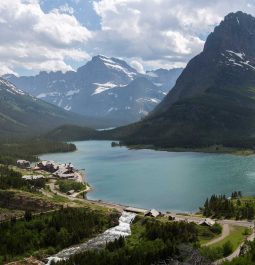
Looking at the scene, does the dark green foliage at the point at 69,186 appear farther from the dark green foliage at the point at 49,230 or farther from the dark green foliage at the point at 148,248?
the dark green foliage at the point at 148,248

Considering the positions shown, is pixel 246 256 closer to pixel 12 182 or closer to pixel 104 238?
pixel 104 238

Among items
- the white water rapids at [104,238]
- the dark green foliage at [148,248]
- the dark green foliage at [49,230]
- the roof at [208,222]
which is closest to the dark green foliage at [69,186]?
the dark green foliage at [49,230]

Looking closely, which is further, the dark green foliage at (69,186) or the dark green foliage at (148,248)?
the dark green foliage at (69,186)

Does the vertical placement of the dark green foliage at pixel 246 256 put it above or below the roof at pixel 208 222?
below

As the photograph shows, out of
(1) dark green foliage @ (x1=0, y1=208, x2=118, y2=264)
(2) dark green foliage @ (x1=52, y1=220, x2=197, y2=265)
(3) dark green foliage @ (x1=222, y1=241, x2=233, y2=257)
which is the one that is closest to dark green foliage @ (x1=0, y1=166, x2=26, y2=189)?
(1) dark green foliage @ (x1=0, y1=208, x2=118, y2=264)

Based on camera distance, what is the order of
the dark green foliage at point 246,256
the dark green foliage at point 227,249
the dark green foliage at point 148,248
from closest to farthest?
the dark green foliage at point 246,256 < the dark green foliage at point 148,248 < the dark green foliage at point 227,249

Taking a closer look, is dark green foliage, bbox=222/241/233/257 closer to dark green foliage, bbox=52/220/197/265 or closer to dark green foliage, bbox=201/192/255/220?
dark green foliage, bbox=52/220/197/265

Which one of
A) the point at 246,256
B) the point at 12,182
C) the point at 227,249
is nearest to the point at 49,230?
the point at 227,249

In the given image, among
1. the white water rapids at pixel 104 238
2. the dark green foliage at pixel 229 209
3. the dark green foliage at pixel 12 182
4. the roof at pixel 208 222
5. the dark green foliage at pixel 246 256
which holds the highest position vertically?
the dark green foliage at pixel 12 182
